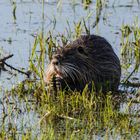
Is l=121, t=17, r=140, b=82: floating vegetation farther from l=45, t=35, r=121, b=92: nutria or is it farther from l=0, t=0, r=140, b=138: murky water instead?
l=45, t=35, r=121, b=92: nutria

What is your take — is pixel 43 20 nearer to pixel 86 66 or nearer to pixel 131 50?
pixel 131 50

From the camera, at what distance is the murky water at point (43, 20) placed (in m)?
10.2

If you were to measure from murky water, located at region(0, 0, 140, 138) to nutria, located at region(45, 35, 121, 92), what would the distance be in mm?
880

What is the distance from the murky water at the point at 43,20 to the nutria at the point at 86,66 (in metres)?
0.88

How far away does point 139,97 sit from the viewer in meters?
8.23

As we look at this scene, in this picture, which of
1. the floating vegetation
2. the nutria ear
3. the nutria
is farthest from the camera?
the floating vegetation

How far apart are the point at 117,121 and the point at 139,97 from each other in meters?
0.87

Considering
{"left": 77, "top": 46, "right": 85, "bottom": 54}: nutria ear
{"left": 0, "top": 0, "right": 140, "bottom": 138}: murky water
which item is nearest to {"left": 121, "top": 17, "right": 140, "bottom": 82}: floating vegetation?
{"left": 0, "top": 0, "right": 140, "bottom": 138}: murky water

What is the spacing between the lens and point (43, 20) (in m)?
11.6

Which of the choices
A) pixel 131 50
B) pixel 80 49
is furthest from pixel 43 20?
pixel 80 49

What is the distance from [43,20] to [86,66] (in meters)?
2.74

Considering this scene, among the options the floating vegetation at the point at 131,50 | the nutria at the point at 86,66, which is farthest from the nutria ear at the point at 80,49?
the floating vegetation at the point at 131,50

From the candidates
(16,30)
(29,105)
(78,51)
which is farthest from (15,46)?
(29,105)

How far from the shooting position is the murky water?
33.6ft
